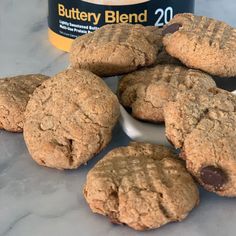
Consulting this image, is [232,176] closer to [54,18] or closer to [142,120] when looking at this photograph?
[142,120]

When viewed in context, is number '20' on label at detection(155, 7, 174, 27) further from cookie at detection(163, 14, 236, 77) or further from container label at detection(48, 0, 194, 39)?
cookie at detection(163, 14, 236, 77)

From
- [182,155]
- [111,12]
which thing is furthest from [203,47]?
[111,12]

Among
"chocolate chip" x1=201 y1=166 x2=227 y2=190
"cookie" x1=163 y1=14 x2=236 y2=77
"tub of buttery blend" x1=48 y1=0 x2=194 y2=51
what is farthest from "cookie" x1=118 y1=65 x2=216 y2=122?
"tub of buttery blend" x1=48 y1=0 x2=194 y2=51

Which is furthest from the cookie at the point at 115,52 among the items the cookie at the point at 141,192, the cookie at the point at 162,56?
the cookie at the point at 141,192

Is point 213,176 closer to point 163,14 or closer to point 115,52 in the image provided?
point 115,52

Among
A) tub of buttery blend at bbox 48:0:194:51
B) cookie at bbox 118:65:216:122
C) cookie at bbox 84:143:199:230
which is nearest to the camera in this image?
cookie at bbox 84:143:199:230

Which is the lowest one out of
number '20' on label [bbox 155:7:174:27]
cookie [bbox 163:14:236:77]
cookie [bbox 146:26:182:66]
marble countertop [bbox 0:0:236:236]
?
marble countertop [bbox 0:0:236:236]

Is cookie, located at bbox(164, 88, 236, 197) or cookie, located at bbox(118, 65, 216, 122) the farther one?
cookie, located at bbox(118, 65, 216, 122)

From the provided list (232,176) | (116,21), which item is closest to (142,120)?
(232,176)
